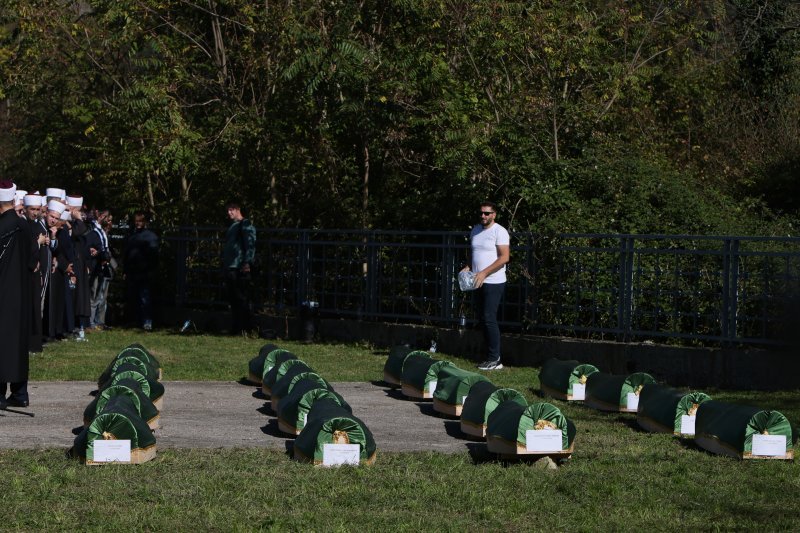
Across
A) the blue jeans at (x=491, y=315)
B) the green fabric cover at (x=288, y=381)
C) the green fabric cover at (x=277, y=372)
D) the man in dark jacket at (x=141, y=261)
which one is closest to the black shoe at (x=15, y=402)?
the green fabric cover at (x=288, y=381)

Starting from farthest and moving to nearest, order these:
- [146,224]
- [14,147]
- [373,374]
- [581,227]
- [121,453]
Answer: [14,147] < [146,224] < [581,227] < [373,374] < [121,453]

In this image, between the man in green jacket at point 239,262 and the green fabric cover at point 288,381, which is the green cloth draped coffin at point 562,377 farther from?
the man in green jacket at point 239,262

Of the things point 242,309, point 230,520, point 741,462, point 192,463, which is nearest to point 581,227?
point 242,309

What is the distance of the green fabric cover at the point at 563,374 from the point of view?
42.9ft

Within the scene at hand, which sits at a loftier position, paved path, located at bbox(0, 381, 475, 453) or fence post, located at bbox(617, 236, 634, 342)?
fence post, located at bbox(617, 236, 634, 342)

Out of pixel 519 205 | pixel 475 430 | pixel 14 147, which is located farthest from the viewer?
pixel 14 147

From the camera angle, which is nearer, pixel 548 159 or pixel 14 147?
pixel 548 159

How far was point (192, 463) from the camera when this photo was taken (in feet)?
29.7

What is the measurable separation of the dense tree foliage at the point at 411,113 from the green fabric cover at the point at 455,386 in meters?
6.02

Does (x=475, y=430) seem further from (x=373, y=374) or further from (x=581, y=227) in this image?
(x=581, y=227)

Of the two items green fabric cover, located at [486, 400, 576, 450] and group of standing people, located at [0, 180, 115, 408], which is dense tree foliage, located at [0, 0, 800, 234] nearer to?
group of standing people, located at [0, 180, 115, 408]

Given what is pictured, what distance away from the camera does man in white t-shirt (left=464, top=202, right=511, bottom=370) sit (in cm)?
1634

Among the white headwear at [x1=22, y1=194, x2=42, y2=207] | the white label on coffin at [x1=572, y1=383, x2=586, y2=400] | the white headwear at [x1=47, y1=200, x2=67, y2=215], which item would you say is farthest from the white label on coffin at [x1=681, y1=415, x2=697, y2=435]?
the white headwear at [x1=47, y1=200, x2=67, y2=215]

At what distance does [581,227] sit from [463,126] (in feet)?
11.2
